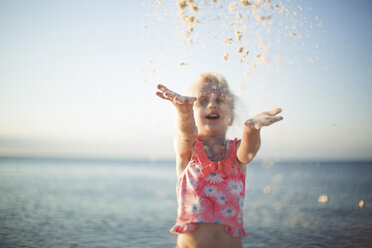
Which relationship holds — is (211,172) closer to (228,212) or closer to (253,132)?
(228,212)

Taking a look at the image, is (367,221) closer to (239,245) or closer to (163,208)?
(163,208)

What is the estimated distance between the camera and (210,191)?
2.30 meters

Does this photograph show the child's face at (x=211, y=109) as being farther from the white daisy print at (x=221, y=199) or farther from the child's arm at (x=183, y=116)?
the white daisy print at (x=221, y=199)

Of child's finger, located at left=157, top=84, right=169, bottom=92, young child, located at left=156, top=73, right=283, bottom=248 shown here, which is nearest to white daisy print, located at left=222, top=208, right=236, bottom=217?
young child, located at left=156, top=73, right=283, bottom=248

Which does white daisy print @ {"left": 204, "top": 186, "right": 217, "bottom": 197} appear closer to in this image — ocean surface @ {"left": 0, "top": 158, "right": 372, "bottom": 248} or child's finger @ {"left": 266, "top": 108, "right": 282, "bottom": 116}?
child's finger @ {"left": 266, "top": 108, "right": 282, "bottom": 116}

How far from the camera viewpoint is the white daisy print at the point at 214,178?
91.2 inches

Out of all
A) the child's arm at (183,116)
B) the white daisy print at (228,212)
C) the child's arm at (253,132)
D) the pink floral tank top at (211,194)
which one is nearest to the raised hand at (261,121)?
the child's arm at (253,132)

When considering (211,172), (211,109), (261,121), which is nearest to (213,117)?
(211,109)

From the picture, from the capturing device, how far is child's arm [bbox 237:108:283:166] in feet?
6.10

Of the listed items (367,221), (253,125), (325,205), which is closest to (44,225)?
(253,125)

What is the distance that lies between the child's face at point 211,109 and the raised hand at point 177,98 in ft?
2.09

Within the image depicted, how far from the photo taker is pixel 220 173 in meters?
2.33

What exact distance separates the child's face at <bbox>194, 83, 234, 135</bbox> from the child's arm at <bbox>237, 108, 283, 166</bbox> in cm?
38

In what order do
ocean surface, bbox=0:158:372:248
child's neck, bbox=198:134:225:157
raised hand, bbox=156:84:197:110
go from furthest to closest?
ocean surface, bbox=0:158:372:248 → child's neck, bbox=198:134:225:157 → raised hand, bbox=156:84:197:110
